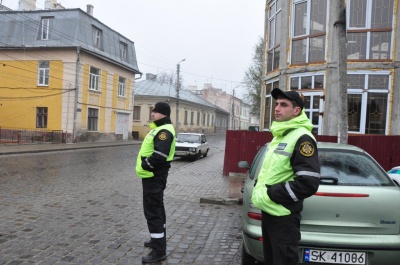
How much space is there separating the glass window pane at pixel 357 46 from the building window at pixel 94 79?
22362mm

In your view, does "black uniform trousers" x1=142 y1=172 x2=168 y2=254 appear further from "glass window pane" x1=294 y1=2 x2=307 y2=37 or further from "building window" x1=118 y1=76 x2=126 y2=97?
"building window" x1=118 y1=76 x2=126 y2=97

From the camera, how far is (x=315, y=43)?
1202cm

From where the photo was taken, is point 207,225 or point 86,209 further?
point 86,209

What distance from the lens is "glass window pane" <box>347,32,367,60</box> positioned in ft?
36.7

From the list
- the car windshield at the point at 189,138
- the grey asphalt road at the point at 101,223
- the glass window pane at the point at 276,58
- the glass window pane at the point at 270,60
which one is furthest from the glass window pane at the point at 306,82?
the car windshield at the point at 189,138

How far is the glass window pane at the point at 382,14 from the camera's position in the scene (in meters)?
11.0

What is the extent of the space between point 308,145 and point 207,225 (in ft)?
12.0

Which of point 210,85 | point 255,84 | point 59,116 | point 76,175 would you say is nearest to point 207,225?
point 76,175

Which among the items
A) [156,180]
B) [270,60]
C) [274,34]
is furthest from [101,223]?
[274,34]

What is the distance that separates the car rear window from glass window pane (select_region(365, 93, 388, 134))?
7834 mm

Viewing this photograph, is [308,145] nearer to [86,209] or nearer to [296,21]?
[86,209]

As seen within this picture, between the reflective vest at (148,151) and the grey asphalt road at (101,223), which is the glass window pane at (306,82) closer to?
the grey asphalt road at (101,223)

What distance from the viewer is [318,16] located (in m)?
12.0

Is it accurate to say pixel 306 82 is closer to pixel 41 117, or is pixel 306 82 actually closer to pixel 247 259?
pixel 247 259
